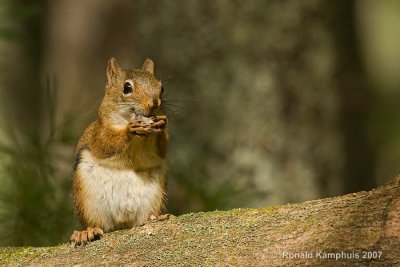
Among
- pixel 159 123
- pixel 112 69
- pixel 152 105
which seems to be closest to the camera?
pixel 159 123

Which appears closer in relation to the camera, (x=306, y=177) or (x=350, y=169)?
(x=306, y=177)

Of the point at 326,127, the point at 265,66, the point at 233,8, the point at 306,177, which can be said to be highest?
the point at 233,8

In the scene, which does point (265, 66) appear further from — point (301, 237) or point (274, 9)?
point (301, 237)

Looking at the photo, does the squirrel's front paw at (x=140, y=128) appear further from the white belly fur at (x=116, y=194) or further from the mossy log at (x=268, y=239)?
the mossy log at (x=268, y=239)

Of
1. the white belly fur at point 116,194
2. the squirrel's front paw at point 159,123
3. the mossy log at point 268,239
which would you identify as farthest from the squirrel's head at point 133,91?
the mossy log at point 268,239

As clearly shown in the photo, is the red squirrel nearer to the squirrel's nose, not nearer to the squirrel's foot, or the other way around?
the squirrel's nose

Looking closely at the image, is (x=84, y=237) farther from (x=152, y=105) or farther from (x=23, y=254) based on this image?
(x=152, y=105)

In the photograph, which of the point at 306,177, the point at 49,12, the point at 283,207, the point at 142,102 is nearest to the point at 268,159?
the point at 306,177

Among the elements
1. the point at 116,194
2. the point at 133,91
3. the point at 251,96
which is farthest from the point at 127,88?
the point at 251,96
